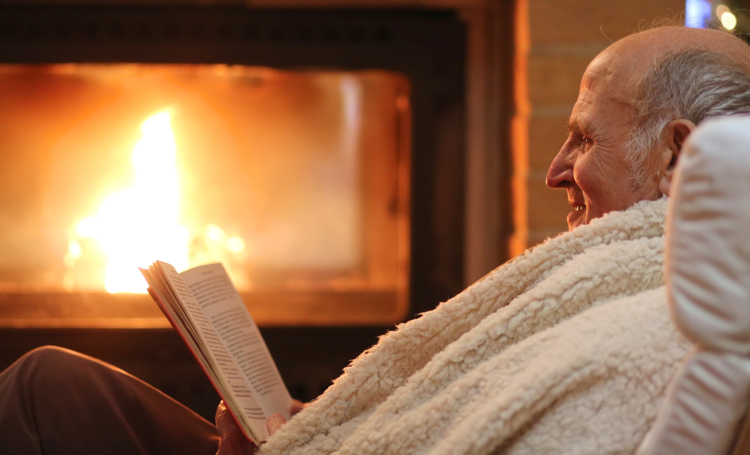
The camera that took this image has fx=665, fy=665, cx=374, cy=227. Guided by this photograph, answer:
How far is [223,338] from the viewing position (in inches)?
28.7

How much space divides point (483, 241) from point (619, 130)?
1.04 m

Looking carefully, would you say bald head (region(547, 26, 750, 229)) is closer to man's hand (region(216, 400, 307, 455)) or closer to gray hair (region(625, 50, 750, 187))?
gray hair (region(625, 50, 750, 187))

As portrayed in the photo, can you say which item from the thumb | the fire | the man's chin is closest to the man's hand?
the thumb

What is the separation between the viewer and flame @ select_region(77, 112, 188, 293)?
1781 millimetres

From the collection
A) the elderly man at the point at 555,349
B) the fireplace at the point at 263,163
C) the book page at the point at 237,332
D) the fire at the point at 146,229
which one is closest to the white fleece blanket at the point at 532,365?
the elderly man at the point at 555,349

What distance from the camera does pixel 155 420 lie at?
0.75 meters

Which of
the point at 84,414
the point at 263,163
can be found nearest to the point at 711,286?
the point at 84,414

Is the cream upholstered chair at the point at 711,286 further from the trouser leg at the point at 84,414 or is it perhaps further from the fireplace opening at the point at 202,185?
the fireplace opening at the point at 202,185

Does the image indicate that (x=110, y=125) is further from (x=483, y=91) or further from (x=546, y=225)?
(x=546, y=225)

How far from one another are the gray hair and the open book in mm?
453

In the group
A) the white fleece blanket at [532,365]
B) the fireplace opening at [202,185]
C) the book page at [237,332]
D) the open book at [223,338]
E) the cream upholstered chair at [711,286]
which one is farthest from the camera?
the fireplace opening at [202,185]

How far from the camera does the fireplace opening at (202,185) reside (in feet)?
5.81

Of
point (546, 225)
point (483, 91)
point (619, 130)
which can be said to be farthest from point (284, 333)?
point (619, 130)

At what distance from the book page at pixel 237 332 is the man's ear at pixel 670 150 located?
0.48m
